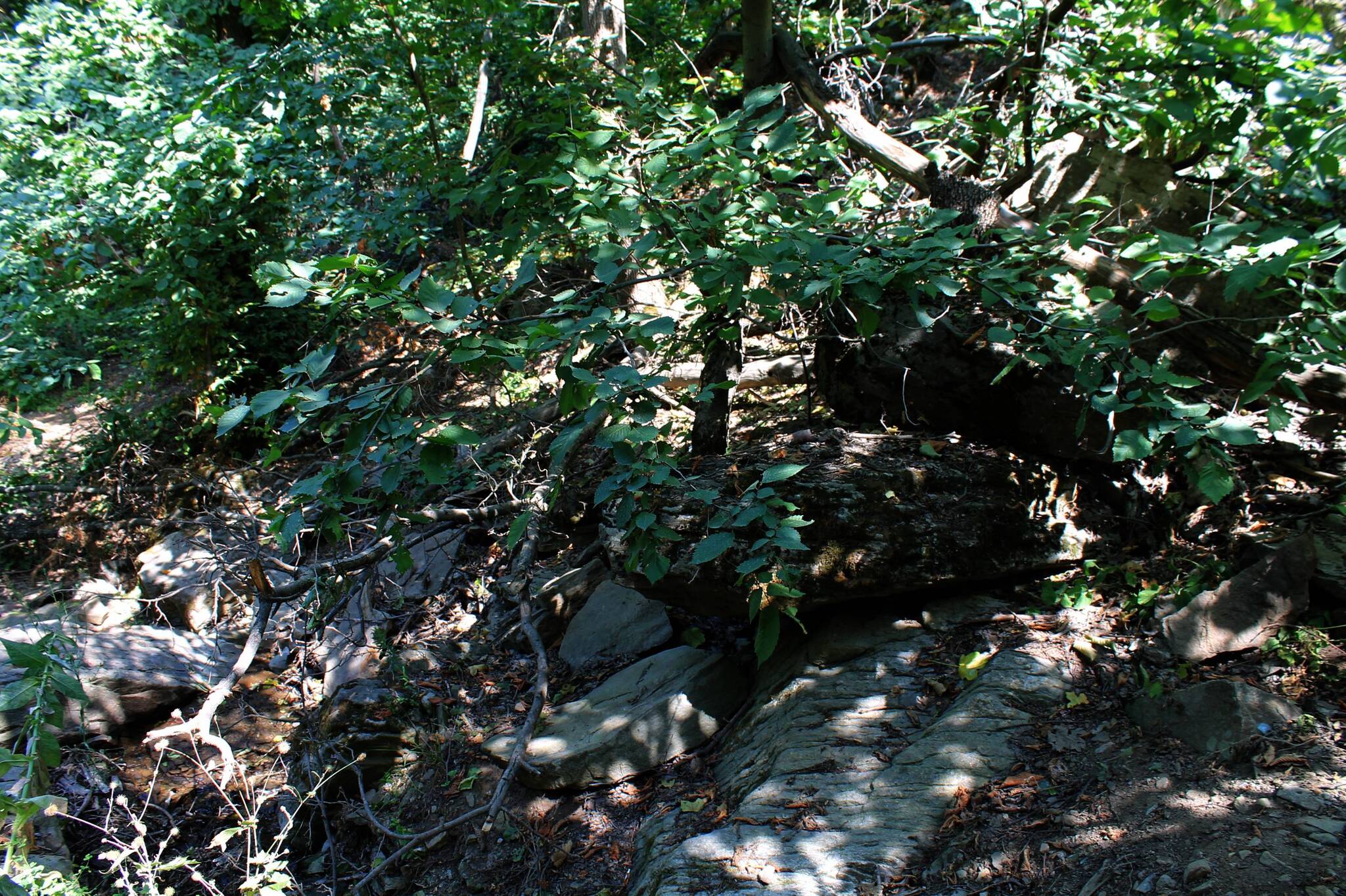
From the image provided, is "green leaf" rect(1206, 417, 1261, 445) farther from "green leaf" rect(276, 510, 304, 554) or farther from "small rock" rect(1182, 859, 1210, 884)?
"green leaf" rect(276, 510, 304, 554)

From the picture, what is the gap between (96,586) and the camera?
6.45m

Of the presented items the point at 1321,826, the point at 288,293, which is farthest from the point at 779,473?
the point at 1321,826

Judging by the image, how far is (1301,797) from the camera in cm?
205

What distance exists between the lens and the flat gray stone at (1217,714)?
231cm

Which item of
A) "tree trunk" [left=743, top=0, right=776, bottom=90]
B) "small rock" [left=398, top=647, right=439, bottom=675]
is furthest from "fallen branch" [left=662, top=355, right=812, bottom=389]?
"small rock" [left=398, top=647, right=439, bottom=675]

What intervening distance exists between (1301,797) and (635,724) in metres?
2.43

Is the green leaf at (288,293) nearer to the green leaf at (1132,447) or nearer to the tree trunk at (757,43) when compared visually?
the green leaf at (1132,447)

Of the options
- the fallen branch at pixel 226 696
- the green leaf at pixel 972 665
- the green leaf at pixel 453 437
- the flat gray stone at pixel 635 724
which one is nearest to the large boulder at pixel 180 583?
the fallen branch at pixel 226 696

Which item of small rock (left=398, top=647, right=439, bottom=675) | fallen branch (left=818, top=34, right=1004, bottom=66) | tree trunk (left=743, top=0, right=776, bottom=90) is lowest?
small rock (left=398, top=647, right=439, bottom=675)

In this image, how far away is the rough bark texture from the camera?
3.28 m

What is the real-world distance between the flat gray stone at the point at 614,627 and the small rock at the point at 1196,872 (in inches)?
108

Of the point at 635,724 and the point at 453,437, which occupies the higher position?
the point at 453,437

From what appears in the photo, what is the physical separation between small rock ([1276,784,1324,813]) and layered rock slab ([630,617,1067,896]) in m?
0.72

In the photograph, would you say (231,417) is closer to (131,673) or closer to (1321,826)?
(1321,826)
